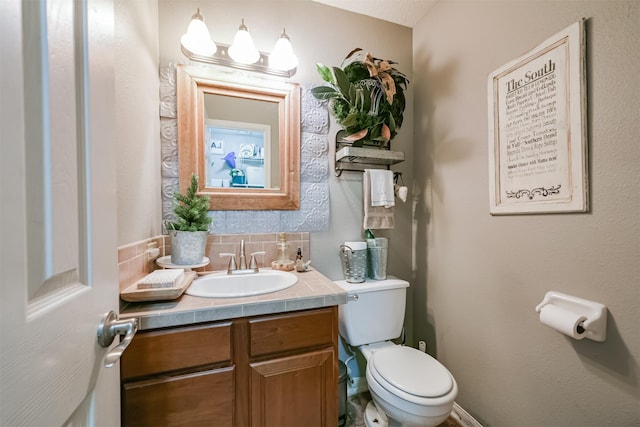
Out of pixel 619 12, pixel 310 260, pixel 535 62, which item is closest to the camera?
pixel 619 12

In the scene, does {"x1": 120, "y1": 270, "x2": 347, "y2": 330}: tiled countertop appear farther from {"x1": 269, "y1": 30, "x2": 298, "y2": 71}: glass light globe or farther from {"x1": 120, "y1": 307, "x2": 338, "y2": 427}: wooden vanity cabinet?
{"x1": 269, "y1": 30, "x2": 298, "y2": 71}: glass light globe

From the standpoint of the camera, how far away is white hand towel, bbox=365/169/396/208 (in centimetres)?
146

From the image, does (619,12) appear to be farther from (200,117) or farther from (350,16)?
(200,117)

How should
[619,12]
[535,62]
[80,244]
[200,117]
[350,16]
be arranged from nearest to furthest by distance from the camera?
[80,244] < [619,12] < [535,62] < [200,117] < [350,16]

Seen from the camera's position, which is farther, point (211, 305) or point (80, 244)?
point (211, 305)

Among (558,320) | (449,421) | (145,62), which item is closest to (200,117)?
(145,62)

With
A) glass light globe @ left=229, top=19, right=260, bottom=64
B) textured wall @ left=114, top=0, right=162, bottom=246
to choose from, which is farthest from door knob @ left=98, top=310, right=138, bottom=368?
glass light globe @ left=229, top=19, right=260, bottom=64

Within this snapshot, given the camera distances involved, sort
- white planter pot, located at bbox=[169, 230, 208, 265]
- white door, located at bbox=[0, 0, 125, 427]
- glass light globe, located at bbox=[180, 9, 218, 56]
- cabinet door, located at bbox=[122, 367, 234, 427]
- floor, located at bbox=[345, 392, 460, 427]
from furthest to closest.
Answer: floor, located at bbox=[345, 392, 460, 427] → glass light globe, located at bbox=[180, 9, 218, 56] → white planter pot, located at bbox=[169, 230, 208, 265] → cabinet door, located at bbox=[122, 367, 234, 427] → white door, located at bbox=[0, 0, 125, 427]

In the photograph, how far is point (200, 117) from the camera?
4.16 ft

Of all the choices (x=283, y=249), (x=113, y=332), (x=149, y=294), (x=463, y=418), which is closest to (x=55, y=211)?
(x=113, y=332)

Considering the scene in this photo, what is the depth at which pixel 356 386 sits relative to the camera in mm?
1508

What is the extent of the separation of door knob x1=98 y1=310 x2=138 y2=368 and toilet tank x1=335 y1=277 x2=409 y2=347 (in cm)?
99

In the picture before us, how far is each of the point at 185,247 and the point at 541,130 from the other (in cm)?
160

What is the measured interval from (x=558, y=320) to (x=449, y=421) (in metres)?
0.91
